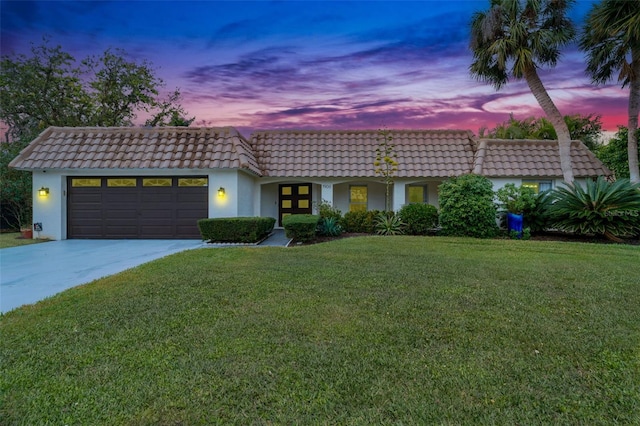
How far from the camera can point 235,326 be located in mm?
3787

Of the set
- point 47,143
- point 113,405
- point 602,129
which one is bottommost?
point 113,405

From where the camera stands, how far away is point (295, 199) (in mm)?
16922

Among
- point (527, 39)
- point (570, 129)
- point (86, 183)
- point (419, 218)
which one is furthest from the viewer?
point (570, 129)

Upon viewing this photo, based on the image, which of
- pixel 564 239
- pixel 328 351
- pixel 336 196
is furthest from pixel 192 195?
pixel 564 239

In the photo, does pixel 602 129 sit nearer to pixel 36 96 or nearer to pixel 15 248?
pixel 15 248

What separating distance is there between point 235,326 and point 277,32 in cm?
1235

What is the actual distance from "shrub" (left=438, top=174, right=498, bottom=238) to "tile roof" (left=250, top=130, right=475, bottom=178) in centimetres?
298

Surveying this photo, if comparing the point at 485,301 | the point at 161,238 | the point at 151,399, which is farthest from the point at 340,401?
the point at 161,238

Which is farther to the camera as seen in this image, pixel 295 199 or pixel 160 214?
pixel 295 199

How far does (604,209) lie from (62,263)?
15135mm

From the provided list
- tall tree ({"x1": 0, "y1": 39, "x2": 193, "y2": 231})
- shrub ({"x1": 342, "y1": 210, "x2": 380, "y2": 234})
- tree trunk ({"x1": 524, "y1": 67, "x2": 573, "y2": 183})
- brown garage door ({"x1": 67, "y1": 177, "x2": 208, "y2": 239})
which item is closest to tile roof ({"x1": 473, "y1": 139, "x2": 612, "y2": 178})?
tree trunk ({"x1": 524, "y1": 67, "x2": 573, "y2": 183})

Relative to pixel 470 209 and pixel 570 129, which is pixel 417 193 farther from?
pixel 570 129

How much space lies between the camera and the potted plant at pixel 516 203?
1160cm

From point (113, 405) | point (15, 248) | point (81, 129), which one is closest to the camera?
point (113, 405)
